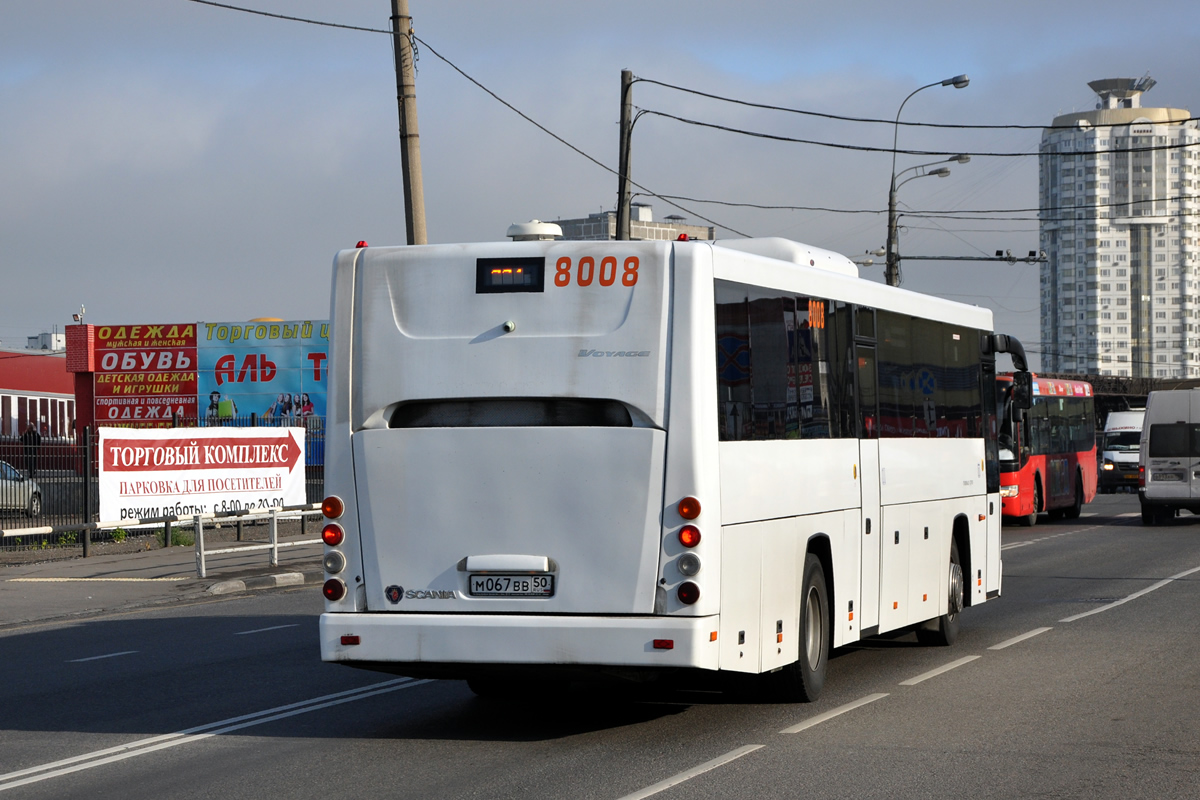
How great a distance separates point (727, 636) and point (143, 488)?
18.8 metres

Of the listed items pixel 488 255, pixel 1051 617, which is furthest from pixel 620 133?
pixel 488 255

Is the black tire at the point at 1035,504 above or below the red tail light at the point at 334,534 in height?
below

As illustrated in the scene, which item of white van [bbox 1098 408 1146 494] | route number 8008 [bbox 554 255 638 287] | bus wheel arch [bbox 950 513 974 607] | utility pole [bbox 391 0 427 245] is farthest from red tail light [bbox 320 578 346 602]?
white van [bbox 1098 408 1146 494]

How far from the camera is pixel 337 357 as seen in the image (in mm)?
9070

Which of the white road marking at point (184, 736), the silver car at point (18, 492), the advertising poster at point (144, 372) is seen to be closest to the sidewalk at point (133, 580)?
the silver car at point (18, 492)

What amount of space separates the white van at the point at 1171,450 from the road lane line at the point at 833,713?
23.5 metres

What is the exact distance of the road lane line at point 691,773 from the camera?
7.26m

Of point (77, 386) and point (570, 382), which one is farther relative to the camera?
point (77, 386)

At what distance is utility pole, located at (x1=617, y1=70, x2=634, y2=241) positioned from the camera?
26828mm

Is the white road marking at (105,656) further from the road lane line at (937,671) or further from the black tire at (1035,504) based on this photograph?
the black tire at (1035,504)

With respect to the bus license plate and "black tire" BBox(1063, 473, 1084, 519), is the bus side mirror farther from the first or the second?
"black tire" BBox(1063, 473, 1084, 519)

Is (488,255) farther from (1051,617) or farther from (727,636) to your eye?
(1051,617)

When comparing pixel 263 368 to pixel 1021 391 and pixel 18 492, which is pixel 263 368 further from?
pixel 1021 391

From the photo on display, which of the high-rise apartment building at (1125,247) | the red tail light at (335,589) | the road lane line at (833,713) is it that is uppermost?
the high-rise apartment building at (1125,247)
